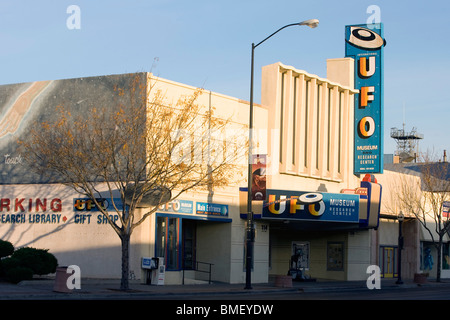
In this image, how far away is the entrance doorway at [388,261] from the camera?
48.1 metres

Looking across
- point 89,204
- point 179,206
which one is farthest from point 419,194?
point 89,204

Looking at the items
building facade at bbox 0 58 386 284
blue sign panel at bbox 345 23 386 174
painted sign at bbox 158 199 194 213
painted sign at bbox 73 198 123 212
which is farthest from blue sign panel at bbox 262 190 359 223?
painted sign at bbox 73 198 123 212

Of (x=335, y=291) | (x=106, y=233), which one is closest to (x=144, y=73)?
(x=106, y=233)

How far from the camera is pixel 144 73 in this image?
31234 millimetres

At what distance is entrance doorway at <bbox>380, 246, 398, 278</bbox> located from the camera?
4805cm

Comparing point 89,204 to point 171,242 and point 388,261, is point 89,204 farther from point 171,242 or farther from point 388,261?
point 388,261

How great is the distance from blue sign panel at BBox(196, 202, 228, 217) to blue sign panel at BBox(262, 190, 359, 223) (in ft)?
7.02

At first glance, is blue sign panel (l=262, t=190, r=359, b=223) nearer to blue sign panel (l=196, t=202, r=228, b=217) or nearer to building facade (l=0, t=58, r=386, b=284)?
building facade (l=0, t=58, r=386, b=284)

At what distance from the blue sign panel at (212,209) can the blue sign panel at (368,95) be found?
38.0ft

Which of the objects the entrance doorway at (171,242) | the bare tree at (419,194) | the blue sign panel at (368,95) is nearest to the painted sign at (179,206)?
the entrance doorway at (171,242)

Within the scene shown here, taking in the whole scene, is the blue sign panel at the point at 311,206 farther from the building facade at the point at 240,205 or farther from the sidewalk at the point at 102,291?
the sidewalk at the point at 102,291

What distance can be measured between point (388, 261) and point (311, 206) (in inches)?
508

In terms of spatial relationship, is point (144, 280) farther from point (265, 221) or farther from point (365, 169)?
point (365, 169)

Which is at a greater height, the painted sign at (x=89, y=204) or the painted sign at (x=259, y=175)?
the painted sign at (x=259, y=175)
